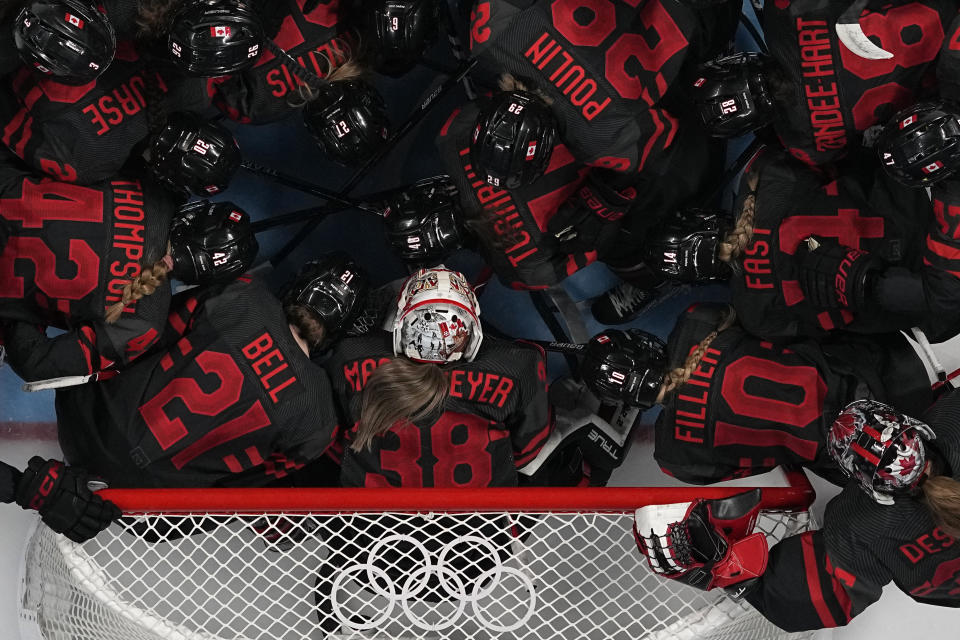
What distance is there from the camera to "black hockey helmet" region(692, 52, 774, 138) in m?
3.01

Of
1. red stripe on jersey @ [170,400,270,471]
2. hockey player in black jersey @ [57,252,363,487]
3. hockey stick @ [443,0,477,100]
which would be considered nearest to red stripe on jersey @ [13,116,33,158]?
hockey player in black jersey @ [57,252,363,487]

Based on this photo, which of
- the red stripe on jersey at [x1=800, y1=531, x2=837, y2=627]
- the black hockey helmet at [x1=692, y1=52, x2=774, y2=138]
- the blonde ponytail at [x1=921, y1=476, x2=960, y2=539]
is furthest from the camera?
the black hockey helmet at [x1=692, y1=52, x2=774, y2=138]

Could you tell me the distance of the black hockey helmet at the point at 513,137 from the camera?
296 centimetres

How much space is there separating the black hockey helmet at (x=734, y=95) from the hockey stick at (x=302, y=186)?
4.59ft

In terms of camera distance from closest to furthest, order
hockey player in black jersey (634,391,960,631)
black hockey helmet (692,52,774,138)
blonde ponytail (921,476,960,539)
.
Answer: blonde ponytail (921,476,960,539) → hockey player in black jersey (634,391,960,631) → black hockey helmet (692,52,774,138)

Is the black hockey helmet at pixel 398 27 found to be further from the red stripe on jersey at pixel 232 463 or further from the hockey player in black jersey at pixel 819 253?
the red stripe on jersey at pixel 232 463

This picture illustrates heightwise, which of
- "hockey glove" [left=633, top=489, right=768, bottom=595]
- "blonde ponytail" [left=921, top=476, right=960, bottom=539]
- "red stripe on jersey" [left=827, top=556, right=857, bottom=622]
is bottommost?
"red stripe on jersey" [left=827, top=556, right=857, bottom=622]

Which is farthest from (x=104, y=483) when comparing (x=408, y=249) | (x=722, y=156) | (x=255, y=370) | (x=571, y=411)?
(x=722, y=156)

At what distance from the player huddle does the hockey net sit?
20 centimetres

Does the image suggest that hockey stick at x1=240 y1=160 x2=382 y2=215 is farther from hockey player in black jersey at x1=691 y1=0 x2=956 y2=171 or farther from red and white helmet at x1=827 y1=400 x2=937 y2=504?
red and white helmet at x1=827 y1=400 x2=937 y2=504

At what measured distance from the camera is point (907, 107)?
2896 millimetres

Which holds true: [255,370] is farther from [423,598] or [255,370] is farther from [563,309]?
[563,309]

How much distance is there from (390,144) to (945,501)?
241cm

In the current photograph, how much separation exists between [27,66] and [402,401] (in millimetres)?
1565
